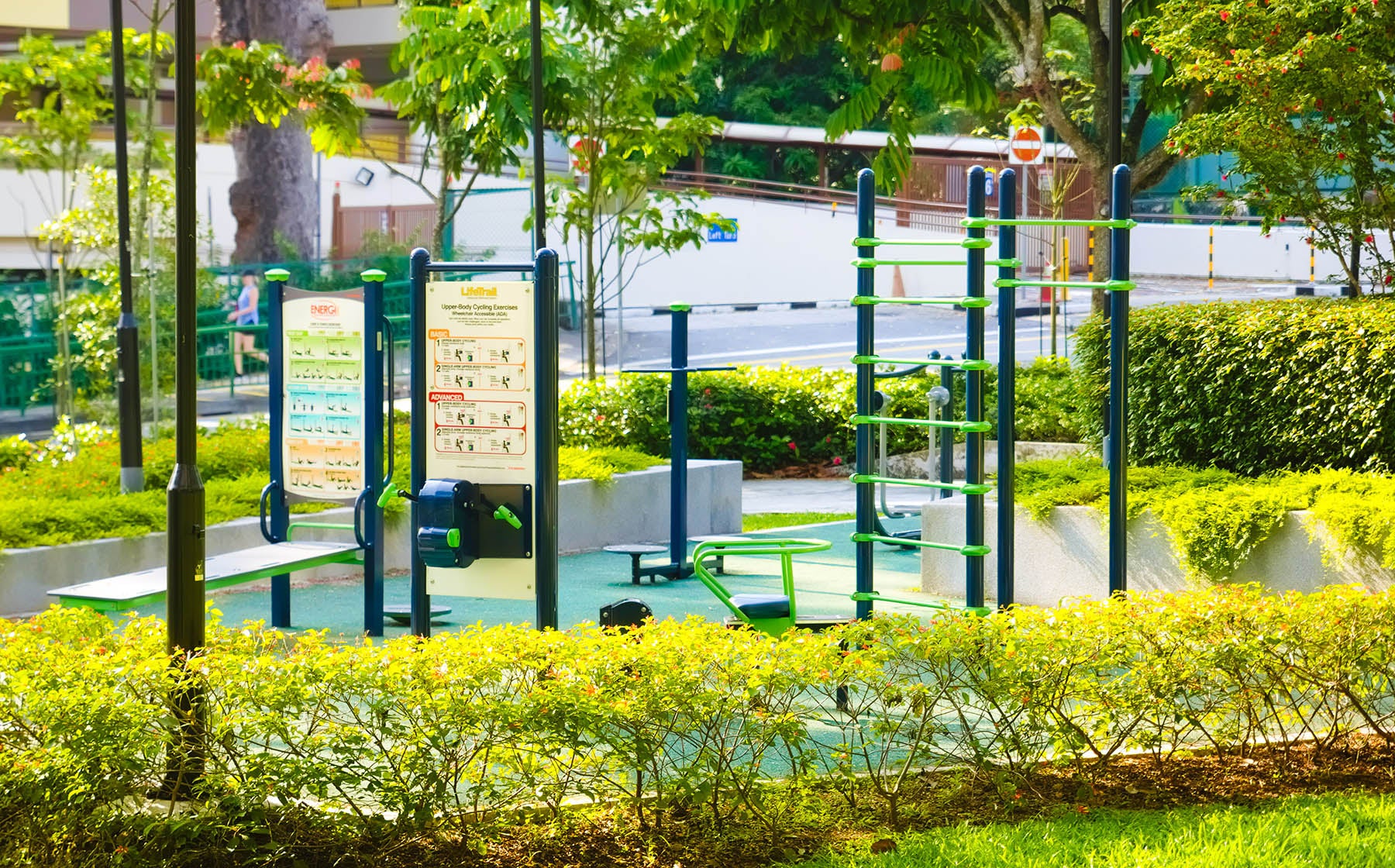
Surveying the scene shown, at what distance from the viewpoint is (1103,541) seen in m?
8.91

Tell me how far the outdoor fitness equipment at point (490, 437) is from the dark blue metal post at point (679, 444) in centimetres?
354

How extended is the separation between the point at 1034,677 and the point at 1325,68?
658 centimetres

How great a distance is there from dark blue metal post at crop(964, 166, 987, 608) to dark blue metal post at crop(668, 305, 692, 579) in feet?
12.5

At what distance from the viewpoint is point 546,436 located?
6742 mm

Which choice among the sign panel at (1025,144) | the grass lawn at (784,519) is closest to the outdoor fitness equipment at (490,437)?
the grass lawn at (784,519)

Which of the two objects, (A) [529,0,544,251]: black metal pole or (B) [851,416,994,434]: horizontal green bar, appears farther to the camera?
(A) [529,0,544,251]: black metal pole

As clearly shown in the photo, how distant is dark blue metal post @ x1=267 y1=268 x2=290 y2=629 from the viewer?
8.97m

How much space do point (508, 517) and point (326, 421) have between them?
8.51 ft

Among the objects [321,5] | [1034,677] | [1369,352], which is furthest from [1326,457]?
[321,5]

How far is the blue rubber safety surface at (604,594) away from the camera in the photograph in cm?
927

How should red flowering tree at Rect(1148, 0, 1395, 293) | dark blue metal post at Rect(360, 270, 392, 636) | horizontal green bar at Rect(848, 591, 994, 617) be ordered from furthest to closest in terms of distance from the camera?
red flowering tree at Rect(1148, 0, 1395, 293)
dark blue metal post at Rect(360, 270, 392, 636)
horizontal green bar at Rect(848, 591, 994, 617)

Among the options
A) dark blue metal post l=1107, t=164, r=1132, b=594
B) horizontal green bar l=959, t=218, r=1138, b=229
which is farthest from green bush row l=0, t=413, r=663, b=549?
horizontal green bar l=959, t=218, r=1138, b=229

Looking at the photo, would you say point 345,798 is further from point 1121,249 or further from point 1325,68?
point 1325,68

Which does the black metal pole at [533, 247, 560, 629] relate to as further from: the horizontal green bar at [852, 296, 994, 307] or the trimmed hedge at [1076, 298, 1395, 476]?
the trimmed hedge at [1076, 298, 1395, 476]
